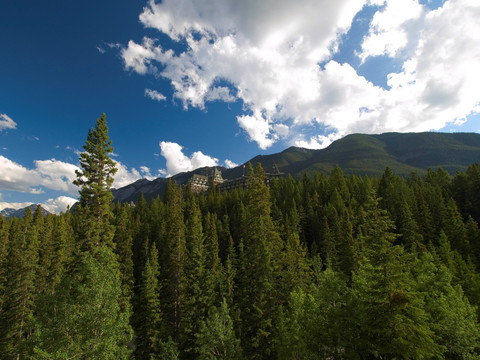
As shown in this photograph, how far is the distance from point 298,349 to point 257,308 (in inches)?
213

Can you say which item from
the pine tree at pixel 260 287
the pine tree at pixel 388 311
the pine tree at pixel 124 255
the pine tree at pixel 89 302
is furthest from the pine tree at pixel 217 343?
the pine tree at pixel 124 255

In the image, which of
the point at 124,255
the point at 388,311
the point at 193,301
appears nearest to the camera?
the point at 388,311

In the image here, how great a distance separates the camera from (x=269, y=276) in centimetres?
2744

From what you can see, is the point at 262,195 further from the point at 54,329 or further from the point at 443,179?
the point at 443,179

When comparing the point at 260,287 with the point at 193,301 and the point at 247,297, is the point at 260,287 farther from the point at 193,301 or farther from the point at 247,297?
the point at 193,301

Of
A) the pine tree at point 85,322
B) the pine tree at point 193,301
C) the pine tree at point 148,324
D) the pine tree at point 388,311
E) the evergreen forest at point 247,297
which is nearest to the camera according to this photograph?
the pine tree at point 388,311

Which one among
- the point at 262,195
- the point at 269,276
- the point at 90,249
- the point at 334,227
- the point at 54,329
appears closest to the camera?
the point at 54,329

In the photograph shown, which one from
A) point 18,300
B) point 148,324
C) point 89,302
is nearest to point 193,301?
point 148,324

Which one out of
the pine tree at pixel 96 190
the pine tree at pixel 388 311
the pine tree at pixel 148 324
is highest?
the pine tree at pixel 96 190

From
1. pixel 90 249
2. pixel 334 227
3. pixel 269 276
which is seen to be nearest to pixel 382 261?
pixel 269 276

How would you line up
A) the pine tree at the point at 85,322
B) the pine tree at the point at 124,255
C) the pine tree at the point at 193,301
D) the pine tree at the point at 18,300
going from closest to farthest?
the pine tree at the point at 85,322 < the pine tree at the point at 193,301 < the pine tree at the point at 18,300 < the pine tree at the point at 124,255

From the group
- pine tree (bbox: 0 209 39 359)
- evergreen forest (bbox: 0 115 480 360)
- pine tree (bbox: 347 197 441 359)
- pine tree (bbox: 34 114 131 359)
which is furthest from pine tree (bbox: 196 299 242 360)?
pine tree (bbox: 0 209 39 359)

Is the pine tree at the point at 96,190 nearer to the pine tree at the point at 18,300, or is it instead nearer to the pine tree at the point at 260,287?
the pine tree at the point at 260,287

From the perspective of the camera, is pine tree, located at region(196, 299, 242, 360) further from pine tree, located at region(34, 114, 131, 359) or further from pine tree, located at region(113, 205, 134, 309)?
pine tree, located at region(113, 205, 134, 309)
